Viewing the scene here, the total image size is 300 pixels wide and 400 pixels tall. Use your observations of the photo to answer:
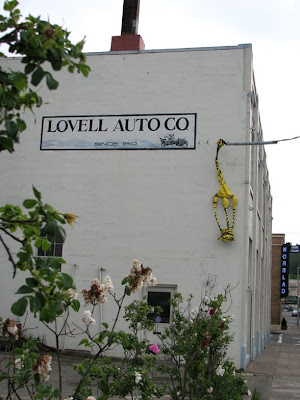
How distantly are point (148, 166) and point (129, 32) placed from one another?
5000 millimetres

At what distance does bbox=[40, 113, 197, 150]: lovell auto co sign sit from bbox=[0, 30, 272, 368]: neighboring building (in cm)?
3

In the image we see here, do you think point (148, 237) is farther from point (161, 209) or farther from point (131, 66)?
point (131, 66)

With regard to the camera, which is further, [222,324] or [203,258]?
[203,258]

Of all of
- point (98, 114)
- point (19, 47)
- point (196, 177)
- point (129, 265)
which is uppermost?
point (98, 114)

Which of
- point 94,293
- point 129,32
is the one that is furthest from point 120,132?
point 94,293

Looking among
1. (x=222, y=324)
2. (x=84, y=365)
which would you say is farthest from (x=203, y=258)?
(x=84, y=365)

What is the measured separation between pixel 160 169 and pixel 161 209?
3.69ft

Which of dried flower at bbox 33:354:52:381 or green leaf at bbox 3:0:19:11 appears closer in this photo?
green leaf at bbox 3:0:19:11

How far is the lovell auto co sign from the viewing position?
572 inches

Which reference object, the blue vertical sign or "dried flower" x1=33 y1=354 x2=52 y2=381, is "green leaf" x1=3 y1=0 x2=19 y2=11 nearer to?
"dried flower" x1=33 y1=354 x2=52 y2=381

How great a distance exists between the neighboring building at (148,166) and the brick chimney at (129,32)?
0.95 metres

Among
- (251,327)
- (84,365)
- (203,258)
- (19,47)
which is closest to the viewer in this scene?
(19,47)

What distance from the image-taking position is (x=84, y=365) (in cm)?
492

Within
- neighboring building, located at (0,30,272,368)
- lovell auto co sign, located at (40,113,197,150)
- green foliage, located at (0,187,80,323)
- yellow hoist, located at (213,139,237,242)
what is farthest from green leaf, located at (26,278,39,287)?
lovell auto co sign, located at (40,113,197,150)
